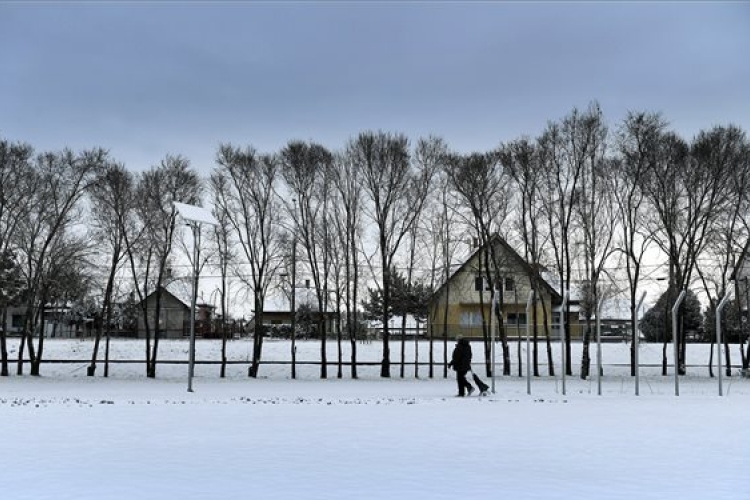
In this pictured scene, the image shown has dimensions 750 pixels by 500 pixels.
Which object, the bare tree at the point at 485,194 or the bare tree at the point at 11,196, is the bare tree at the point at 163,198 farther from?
the bare tree at the point at 485,194

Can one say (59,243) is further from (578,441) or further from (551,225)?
(578,441)

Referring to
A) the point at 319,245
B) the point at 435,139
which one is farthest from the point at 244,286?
the point at 435,139

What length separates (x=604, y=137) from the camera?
4009 cm

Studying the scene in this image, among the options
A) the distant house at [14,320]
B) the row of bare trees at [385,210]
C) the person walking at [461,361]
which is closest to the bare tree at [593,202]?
the row of bare trees at [385,210]

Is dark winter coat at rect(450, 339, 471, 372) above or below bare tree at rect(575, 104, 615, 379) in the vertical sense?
below

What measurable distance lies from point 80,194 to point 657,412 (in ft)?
106

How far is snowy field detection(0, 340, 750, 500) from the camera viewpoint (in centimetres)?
930

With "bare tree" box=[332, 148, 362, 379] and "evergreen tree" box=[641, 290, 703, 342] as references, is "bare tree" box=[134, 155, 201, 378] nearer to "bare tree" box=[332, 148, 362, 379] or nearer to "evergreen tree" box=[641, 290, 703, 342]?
"bare tree" box=[332, 148, 362, 379]

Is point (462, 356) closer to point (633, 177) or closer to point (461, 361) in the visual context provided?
point (461, 361)

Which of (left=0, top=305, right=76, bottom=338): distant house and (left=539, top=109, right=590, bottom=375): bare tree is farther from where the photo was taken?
(left=0, top=305, right=76, bottom=338): distant house

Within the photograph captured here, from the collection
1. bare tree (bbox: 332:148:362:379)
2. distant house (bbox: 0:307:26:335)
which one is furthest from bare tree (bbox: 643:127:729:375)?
distant house (bbox: 0:307:26:335)

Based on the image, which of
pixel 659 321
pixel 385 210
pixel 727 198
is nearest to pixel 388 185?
pixel 385 210

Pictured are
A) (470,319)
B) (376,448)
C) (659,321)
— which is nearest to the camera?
(376,448)

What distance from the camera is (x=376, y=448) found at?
12375 mm
